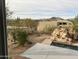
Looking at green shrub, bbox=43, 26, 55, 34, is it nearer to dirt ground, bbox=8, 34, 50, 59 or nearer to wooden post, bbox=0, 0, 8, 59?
dirt ground, bbox=8, 34, 50, 59

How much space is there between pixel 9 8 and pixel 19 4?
96mm

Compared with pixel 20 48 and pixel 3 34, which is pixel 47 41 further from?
pixel 3 34

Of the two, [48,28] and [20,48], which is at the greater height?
[48,28]

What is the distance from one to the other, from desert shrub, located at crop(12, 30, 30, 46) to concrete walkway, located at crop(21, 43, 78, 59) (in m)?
0.10

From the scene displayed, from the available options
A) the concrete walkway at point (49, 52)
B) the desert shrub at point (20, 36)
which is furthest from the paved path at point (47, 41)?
the desert shrub at point (20, 36)

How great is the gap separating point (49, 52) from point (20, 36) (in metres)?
0.30

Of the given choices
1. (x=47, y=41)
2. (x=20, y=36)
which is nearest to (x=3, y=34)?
(x=20, y=36)

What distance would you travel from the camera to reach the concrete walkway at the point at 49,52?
1894 millimetres

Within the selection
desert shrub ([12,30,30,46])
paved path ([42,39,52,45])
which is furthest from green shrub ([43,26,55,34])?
desert shrub ([12,30,30,46])

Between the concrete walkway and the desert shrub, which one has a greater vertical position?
the desert shrub

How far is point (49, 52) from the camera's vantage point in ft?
6.22

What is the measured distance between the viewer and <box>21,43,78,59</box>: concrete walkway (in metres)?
1.89

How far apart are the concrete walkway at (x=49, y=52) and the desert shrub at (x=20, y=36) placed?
96 mm

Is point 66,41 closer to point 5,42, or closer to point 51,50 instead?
point 51,50
